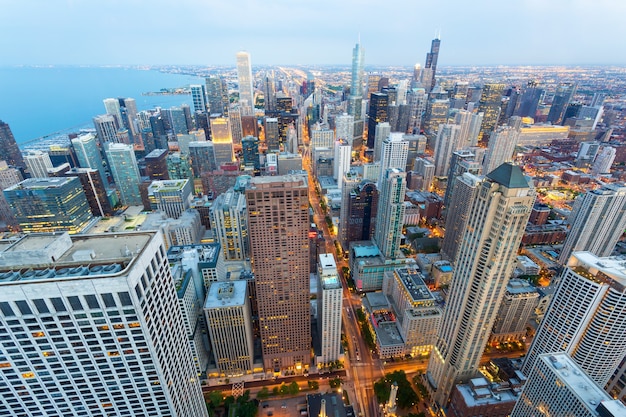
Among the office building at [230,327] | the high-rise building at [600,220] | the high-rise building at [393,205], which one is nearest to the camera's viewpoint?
the office building at [230,327]

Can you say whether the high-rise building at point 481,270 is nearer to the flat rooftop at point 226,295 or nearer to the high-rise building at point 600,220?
the flat rooftop at point 226,295

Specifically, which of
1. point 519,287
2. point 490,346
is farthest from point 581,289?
point 490,346

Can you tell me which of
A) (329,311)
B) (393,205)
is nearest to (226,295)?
(329,311)

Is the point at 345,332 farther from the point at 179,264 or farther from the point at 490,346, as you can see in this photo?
the point at 179,264

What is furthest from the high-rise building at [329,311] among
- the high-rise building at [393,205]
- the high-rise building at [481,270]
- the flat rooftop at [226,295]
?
the high-rise building at [393,205]

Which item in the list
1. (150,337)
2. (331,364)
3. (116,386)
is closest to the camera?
(150,337)

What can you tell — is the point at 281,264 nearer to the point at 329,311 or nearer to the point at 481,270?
the point at 329,311
